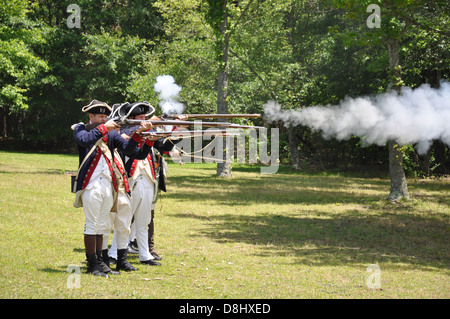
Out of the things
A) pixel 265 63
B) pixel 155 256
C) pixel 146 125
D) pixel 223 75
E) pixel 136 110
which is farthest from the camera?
pixel 265 63

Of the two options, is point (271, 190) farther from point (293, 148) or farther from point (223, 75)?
point (293, 148)

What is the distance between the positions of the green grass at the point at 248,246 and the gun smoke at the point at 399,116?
2.35 m

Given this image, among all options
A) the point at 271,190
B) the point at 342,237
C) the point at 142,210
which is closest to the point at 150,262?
the point at 142,210

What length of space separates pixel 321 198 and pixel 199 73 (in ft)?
53.4

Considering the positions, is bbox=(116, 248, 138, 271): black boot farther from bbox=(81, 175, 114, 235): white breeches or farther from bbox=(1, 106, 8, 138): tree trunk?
bbox=(1, 106, 8, 138): tree trunk

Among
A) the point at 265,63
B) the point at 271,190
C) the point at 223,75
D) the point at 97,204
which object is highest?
the point at 265,63

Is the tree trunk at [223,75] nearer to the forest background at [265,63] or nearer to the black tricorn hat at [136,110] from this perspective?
the forest background at [265,63]

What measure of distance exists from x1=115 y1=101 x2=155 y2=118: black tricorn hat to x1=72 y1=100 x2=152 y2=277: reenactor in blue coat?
513 mm

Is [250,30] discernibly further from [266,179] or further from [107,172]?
[107,172]

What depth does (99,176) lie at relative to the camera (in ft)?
25.9

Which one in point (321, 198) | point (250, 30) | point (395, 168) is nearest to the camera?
point (395, 168)

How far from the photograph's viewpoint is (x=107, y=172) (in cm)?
797

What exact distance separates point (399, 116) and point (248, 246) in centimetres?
681

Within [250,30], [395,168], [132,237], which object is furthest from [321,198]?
[250,30]
